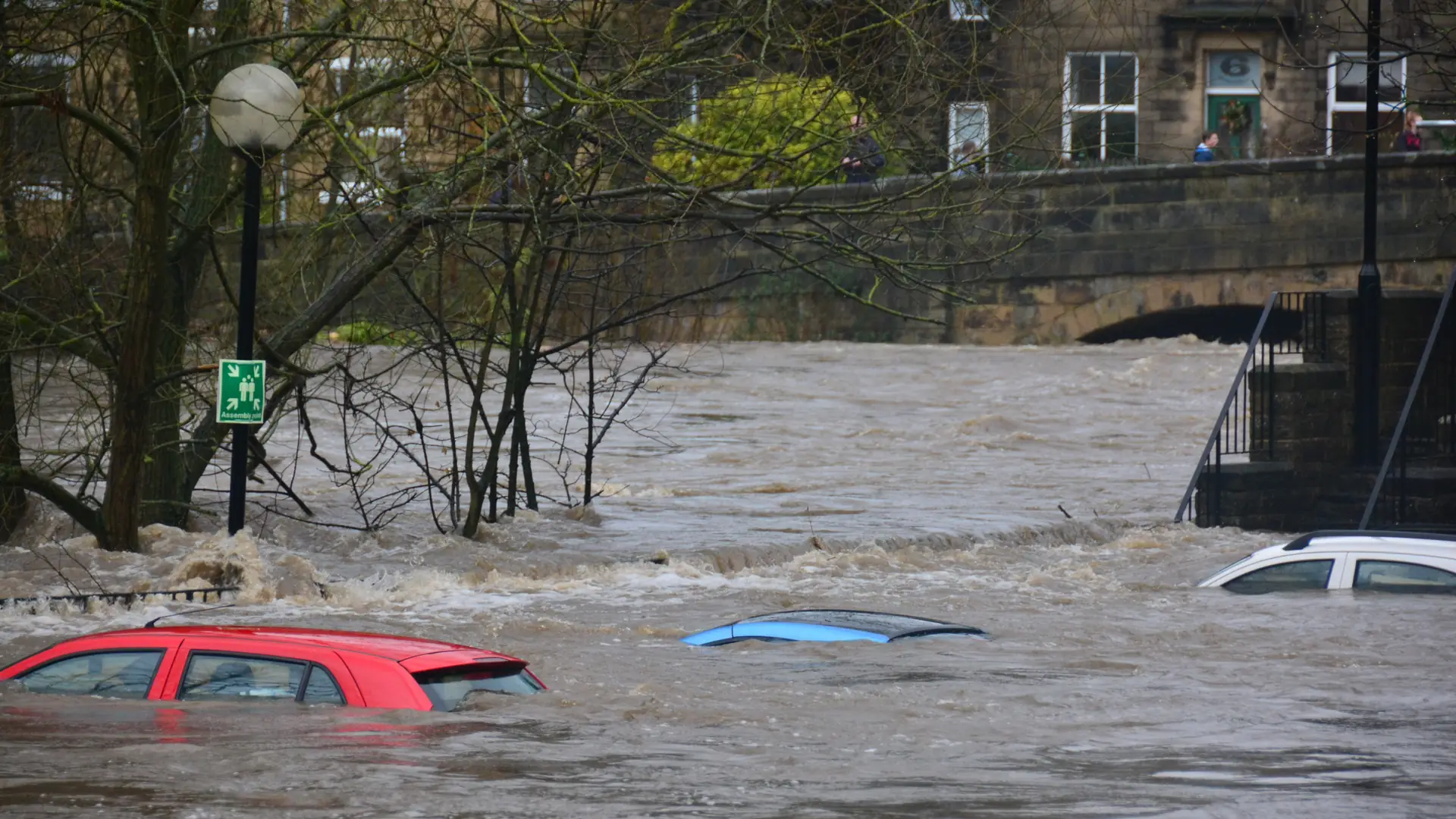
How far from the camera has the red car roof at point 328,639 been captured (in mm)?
7840

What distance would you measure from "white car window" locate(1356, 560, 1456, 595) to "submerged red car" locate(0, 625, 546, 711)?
5626 millimetres

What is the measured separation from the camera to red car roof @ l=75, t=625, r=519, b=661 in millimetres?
7840

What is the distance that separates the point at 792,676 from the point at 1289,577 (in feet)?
11.5

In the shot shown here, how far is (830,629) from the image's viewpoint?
34.3 feet

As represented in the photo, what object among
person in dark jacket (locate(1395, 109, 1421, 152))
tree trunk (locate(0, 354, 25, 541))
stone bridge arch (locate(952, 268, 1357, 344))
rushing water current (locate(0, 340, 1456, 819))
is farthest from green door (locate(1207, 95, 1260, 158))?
tree trunk (locate(0, 354, 25, 541))

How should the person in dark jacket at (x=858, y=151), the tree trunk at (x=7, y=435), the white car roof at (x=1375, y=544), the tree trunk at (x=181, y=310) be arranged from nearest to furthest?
the white car roof at (x=1375, y=544) < the person in dark jacket at (x=858, y=151) < the tree trunk at (x=7, y=435) < the tree trunk at (x=181, y=310)

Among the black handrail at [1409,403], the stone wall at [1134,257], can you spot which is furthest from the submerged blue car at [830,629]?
the stone wall at [1134,257]

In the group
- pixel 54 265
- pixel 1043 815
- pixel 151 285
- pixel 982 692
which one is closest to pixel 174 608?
pixel 151 285

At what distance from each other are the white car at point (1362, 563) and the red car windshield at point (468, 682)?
528 centimetres

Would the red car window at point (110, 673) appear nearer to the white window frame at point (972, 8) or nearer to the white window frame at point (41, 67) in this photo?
the white window frame at point (41, 67)

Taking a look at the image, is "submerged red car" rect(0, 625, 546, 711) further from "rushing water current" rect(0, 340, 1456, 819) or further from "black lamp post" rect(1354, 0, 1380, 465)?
"black lamp post" rect(1354, 0, 1380, 465)

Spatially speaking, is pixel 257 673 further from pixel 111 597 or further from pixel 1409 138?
pixel 1409 138

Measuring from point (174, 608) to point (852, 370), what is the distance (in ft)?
79.6

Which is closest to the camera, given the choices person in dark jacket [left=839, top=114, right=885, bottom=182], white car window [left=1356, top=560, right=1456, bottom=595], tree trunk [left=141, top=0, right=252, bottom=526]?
white car window [left=1356, top=560, right=1456, bottom=595]
